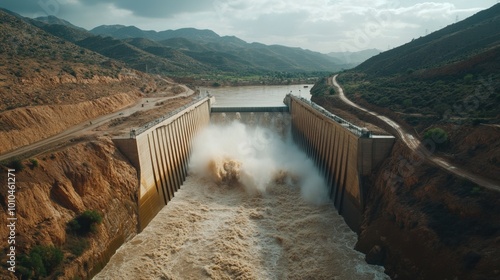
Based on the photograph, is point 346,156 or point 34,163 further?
point 346,156

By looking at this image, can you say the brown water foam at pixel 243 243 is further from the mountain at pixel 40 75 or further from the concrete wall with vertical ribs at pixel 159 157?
the mountain at pixel 40 75

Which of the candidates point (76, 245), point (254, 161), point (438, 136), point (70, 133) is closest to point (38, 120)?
point (70, 133)

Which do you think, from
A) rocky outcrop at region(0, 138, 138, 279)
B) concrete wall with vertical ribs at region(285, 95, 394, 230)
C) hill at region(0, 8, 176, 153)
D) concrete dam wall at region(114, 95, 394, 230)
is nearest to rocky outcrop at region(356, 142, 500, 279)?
concrete wall with vertical ribs at region(285, 95, 394, 230)

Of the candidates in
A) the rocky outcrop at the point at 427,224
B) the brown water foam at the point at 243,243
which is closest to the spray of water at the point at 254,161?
the brown water foam at the point at 243,243

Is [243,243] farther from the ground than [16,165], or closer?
closer

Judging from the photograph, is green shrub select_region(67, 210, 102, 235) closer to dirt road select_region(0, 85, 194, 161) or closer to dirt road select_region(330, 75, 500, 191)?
dirt road select_region(0, 85, 194, 161)

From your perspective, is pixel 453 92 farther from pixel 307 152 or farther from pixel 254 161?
pixel 254 161
